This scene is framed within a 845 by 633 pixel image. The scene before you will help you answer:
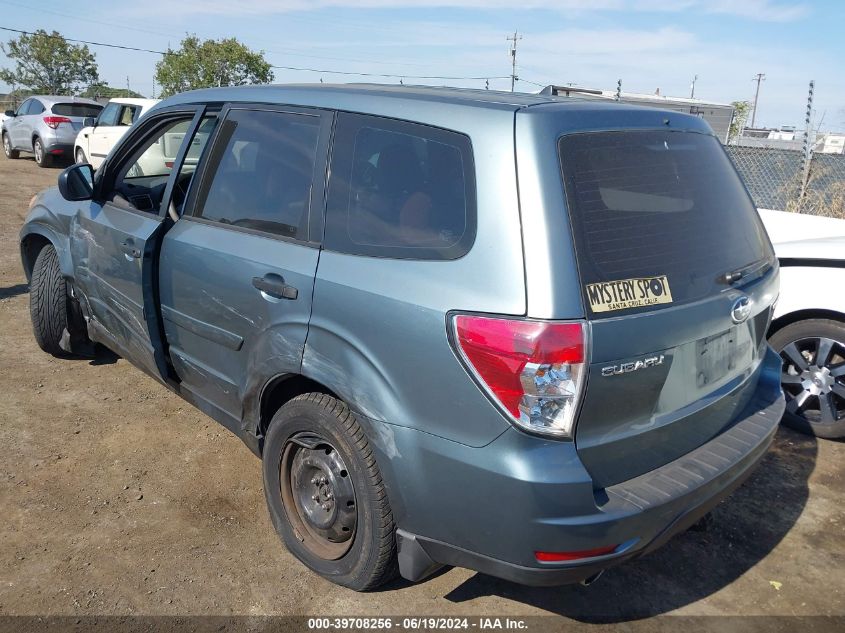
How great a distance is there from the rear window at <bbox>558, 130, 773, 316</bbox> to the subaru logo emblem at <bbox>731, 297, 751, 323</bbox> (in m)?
0.10

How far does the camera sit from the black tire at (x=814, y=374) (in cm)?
412

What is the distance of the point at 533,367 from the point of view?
206 centimetres

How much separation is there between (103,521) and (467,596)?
1659 mm

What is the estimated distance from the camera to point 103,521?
3.19 meters

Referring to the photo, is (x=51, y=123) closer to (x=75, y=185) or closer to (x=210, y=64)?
(x=75, y=185)

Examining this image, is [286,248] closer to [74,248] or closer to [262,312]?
[262,312]

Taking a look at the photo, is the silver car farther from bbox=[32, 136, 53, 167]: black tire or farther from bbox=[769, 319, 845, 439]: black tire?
bbox=[769, 319, 845, 439]: black tire

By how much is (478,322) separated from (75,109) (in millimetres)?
17257

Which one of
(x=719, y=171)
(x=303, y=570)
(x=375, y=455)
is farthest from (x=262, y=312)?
(x=719, y=171)

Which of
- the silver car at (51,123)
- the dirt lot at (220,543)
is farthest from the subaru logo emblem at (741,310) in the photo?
the silver car at (51,123)

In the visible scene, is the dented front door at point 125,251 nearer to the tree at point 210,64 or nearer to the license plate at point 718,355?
the license plate at point 718,355

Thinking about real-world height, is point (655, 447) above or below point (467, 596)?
above

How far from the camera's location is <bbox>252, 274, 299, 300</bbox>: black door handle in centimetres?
269

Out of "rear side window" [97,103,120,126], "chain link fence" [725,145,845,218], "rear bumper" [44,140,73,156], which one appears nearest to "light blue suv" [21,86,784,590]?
"chain link fence" [725,145,845,218]
